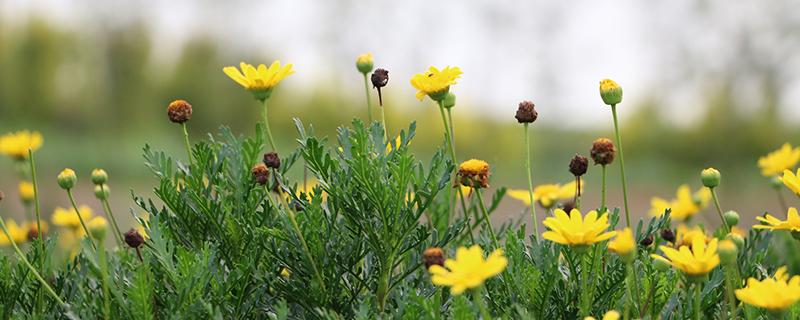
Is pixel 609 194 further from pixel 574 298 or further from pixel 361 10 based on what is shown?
pixel 574 298

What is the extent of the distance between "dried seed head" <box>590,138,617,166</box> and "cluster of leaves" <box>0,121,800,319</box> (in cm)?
9

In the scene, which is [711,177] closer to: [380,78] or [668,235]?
[668,235]

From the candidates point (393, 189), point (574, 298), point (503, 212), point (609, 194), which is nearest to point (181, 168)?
point (393, 189)

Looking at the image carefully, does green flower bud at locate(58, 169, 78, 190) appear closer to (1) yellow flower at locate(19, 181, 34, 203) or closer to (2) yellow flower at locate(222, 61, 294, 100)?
(2) yellow flower at locate(222, 61, 294, 100)

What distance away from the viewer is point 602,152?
1.21m

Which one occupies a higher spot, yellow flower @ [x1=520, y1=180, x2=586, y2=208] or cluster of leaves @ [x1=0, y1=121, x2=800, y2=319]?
cluster of leaves @ [x1=0, y1=121, x2=800, y2=319]

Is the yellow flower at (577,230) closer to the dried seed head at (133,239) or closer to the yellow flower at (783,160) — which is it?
the dried seed head at (133,239)

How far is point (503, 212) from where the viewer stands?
7863mm

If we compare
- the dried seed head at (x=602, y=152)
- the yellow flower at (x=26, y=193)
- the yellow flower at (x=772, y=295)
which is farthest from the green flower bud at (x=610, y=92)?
the yellow flower at (x=26, y=193)

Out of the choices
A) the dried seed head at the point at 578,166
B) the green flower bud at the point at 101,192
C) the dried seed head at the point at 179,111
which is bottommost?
the green flower bud at the point at 101,192

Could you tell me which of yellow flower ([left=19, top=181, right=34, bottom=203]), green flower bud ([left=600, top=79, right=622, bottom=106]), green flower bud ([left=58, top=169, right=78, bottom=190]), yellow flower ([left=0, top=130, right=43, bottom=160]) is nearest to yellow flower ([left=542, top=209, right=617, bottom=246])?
green flower bud ([left=600, top=79, right=622, bottom=106])

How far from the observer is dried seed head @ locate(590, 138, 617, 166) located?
1.21 m

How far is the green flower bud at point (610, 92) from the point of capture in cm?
122

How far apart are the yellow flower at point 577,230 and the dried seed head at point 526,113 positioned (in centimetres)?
22
